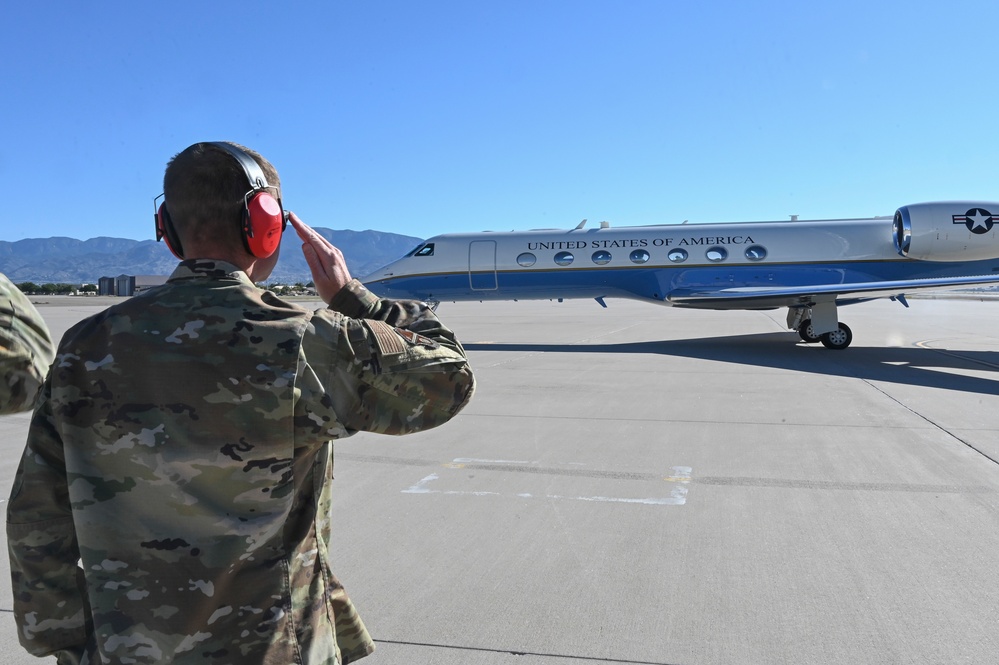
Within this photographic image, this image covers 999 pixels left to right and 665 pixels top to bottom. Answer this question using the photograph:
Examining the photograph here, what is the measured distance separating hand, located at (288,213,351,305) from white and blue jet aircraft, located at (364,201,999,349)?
15.8 m

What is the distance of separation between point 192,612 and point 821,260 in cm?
1817

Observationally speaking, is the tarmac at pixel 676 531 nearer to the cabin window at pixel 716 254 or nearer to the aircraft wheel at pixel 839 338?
the aircraft wheel at pixel 839 338

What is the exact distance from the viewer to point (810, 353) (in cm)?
1553

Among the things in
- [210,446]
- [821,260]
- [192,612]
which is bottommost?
[192,612]

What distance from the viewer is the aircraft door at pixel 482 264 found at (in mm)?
18062

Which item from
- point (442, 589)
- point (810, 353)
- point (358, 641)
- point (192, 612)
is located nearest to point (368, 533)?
point (442, 589)

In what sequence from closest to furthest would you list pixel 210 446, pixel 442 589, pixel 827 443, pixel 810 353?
pixel 210 446 → pixel 442 589 → pixel 827 443 → pixel 810 353

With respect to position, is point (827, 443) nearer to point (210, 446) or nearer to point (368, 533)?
point (368, 533)

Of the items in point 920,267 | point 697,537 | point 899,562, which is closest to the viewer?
point 899,562

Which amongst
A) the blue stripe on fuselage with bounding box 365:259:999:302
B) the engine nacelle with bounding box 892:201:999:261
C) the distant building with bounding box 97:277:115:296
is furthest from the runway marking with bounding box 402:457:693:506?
the distant building with bounding box 97:277:115:296

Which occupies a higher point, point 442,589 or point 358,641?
point 358,641

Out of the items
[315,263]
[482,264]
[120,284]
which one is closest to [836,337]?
[482,264]

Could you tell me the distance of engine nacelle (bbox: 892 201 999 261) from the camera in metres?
16.4

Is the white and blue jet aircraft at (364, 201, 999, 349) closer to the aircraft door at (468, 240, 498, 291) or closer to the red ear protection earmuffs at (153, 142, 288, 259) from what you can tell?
the aircraft door at (468, 240, 498, 291)
